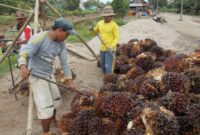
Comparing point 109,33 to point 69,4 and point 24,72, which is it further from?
point 69,4

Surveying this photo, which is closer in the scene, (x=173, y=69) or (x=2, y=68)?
(x=173, y=69)

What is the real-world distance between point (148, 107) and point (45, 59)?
166 cm

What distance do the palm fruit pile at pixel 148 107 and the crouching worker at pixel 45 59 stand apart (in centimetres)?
30

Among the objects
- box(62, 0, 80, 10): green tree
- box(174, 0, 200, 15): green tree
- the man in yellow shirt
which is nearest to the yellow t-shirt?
the man in yellow shirt

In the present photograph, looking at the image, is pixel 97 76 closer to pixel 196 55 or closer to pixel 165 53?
pixel 165 53

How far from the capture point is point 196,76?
4621 mm

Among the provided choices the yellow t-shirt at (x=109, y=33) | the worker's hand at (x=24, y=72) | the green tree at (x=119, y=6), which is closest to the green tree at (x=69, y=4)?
the green tree at (x=119, y=6)

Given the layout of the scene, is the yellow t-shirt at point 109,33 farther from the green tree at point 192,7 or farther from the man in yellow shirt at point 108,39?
the green tree at point 192,7

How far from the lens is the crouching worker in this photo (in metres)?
4.54

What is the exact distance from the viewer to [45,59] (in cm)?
484

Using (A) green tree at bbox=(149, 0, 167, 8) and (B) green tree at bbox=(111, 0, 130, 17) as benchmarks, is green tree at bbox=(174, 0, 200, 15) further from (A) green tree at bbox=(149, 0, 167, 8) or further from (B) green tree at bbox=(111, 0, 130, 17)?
(B) green tree at bbox=(111, 0, 130, 17)

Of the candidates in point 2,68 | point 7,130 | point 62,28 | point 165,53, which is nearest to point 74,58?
point 2,68

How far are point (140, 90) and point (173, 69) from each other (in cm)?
80

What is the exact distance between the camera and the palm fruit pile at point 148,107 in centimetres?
385
